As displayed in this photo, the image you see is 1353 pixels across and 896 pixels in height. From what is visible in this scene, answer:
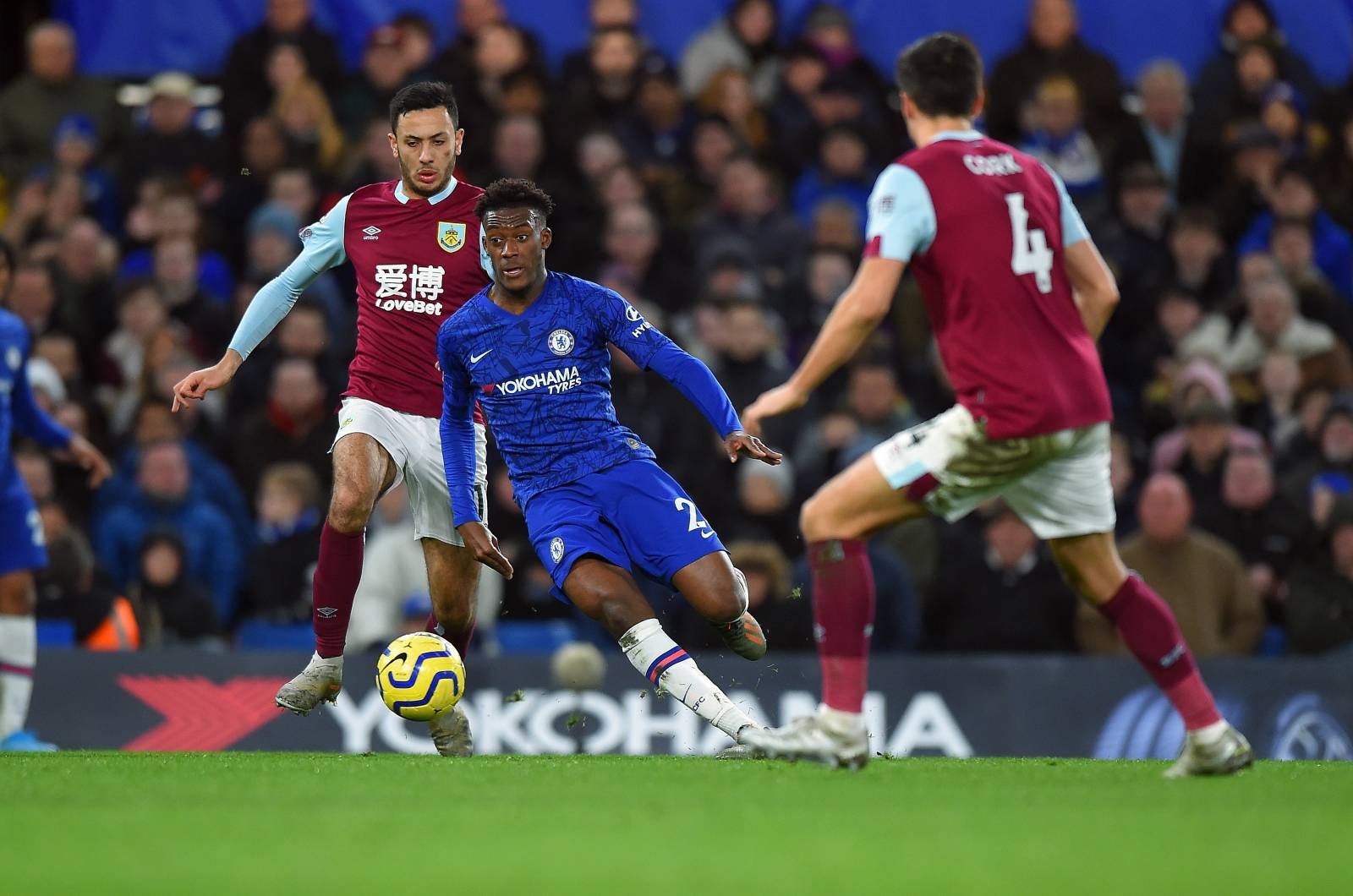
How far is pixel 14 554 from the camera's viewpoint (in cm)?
1009

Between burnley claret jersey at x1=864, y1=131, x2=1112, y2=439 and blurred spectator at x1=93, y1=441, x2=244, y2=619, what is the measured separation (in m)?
7.66

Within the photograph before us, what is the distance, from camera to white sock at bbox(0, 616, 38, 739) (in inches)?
399

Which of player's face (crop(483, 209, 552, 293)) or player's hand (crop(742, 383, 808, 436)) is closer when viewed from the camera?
player's hand (crop(742, 383, 808, 436))

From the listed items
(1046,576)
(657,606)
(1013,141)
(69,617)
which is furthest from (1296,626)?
(69,617)

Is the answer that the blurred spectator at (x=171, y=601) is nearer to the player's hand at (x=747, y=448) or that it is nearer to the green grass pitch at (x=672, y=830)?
the green grass pitch at (x=672, y=830)

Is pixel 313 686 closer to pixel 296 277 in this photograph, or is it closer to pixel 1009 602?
pixel 296 277

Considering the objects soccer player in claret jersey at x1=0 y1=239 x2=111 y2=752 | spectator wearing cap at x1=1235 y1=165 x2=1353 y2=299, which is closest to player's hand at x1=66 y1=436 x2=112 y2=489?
soccer player in claret jersey at x1=0 y1=239 x2=111 y2=752

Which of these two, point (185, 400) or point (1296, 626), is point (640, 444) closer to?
point (185, 400)

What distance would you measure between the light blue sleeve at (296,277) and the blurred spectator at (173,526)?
173 inches

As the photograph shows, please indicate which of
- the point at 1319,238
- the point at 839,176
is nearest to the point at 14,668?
the point at 839,176

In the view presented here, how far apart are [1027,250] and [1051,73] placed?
9.72 m

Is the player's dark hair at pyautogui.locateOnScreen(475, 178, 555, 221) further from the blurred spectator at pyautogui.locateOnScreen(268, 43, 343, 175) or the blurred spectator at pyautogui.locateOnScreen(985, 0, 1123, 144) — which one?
the blurred spectator at pyautogui.locateOnScreen(985, 0, 1123, 144)

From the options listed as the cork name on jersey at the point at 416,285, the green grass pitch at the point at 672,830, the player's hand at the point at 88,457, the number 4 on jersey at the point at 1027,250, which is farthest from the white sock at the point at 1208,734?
the player's hand at the point at 88,457

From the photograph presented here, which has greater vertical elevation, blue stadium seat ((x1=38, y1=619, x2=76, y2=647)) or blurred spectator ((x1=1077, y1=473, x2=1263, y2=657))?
blurred spectator ((x1=1077, y1=473, x2=1263, y2=657))
